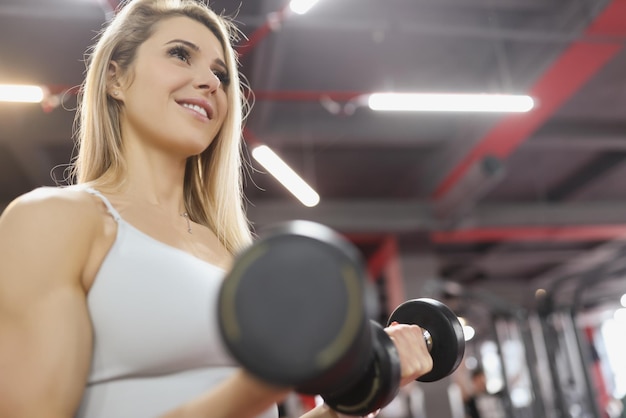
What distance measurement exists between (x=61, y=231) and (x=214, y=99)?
44cm

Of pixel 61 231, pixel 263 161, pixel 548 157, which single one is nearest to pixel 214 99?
pixel 61 231

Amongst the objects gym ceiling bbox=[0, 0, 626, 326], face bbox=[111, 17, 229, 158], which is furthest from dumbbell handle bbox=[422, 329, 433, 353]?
gym ceiling bbox=[0, 0, 626, 326]

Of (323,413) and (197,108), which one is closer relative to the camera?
(323,413)

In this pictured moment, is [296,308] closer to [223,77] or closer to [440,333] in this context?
[440,333]

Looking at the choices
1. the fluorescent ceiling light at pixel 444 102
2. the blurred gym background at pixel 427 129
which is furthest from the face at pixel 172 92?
the fluorescent ceiling light at pixel 444 102

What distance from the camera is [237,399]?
613 millimetres

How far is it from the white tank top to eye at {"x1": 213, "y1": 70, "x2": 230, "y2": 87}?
1.48 ft

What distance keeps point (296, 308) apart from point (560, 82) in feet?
18.3

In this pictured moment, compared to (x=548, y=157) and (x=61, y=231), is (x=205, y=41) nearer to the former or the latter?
(x=61, y=231)

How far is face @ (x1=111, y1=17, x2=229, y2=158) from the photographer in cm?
103

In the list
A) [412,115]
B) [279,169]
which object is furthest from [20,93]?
[412,115]

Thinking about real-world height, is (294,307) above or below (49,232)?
below

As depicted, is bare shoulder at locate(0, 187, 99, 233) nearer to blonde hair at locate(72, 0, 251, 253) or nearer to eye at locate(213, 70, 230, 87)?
blonde hair at locate(72, 0, 251, 253)

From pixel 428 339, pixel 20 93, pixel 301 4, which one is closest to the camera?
pixel 428 339
